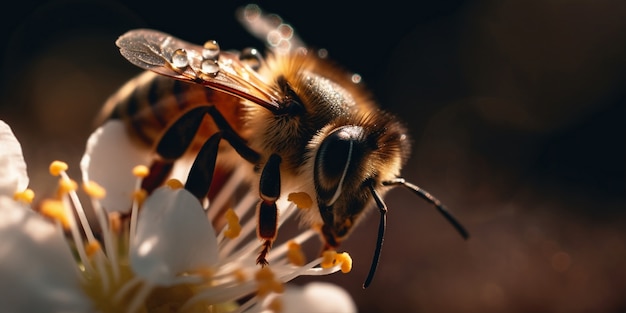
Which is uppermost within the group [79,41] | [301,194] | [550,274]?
[301,194]

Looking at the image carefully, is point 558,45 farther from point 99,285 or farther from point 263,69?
point 99,285

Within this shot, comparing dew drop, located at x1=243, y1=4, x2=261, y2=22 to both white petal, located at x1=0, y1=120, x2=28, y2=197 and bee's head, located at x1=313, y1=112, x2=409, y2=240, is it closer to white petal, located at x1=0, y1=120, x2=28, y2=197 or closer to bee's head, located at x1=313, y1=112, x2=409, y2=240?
bee's head, located at x1=313, y1=112, x2=409, y2=240

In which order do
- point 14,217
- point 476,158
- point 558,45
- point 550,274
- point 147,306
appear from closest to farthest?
point 14,217 < point 147,306 < point 550,274 < point 476,158 < point 558,45

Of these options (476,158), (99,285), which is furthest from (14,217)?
(476,158)

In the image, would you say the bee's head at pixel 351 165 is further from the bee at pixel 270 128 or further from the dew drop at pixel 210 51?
the dew drop at pixel 210 51

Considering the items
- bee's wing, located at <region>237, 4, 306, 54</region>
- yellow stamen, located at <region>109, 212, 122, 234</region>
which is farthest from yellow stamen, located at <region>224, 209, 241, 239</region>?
bee's wing, located at <region>237, 4, 306, 54</region>

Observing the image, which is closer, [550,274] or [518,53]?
[550,274]

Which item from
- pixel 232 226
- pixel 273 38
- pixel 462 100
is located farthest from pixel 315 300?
pixel 462 100

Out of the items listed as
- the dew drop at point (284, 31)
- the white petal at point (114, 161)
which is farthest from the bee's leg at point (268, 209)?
the dew drop at point (284, 31)
